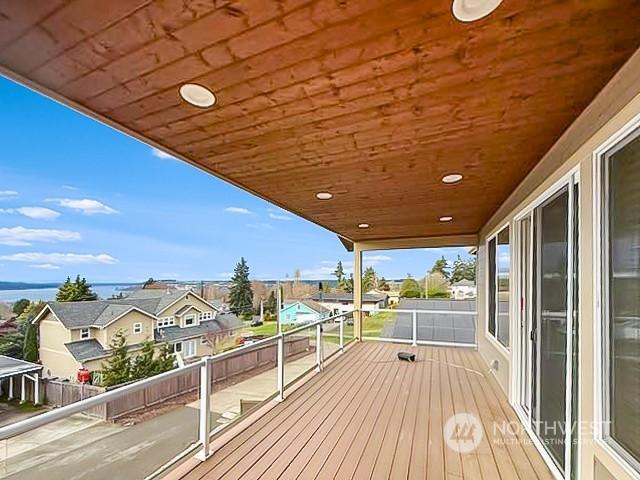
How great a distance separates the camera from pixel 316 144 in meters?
2.75

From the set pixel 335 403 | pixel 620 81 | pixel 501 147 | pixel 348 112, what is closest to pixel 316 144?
pixel 348 112

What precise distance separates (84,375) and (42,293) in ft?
8.71

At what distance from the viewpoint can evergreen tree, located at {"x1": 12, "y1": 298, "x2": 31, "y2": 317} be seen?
4309 mm

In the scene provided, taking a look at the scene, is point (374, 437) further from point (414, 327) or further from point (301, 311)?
point (414, 327)

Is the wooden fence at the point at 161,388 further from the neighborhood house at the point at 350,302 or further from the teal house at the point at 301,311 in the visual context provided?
the neighborhood house at the point at 350,302

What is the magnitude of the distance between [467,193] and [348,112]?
267 cm

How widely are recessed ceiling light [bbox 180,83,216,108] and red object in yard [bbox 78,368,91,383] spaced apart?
2.99 metres

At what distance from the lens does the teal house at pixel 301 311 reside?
688 centimetres

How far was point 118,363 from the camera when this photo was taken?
15.9 feet

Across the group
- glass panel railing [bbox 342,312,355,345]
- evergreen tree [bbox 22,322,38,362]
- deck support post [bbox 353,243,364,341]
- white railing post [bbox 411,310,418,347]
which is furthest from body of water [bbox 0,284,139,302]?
white railing post [bbox 411,310,418,347]

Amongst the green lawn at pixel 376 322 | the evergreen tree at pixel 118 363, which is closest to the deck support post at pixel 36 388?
the evergreen tree at pixel 118 363

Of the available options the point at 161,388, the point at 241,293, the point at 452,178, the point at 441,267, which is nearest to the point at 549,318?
the point at 452,178

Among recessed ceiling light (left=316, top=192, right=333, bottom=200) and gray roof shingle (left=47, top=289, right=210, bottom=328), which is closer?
recessed ceiling light (left=316, top=192, right=333, bottom=200)

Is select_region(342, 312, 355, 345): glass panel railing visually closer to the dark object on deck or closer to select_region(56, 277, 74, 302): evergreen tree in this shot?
the dark object on deck
